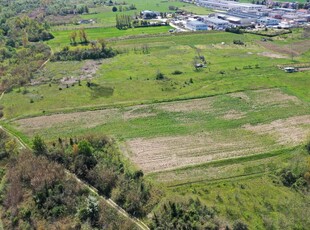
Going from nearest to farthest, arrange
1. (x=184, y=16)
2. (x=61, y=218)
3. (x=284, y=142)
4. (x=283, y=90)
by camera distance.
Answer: (x=61, y=218)
(x=284, y=142)
(x=283, y=90)
(x=184, y=16)

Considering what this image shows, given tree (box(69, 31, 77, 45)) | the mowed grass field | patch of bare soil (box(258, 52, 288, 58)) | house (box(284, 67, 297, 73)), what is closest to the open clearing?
the mowed grass field

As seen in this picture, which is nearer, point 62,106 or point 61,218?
point 61,218

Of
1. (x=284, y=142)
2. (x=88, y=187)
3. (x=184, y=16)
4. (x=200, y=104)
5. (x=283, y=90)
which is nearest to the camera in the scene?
(x=88, y=187)

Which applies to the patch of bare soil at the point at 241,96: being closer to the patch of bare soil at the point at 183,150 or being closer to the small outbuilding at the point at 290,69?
the patch of bare soil at the point at 183,150

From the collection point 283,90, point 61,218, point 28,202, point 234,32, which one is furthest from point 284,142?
point 234,32

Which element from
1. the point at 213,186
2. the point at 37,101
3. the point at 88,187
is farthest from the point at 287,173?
the point at 37,101

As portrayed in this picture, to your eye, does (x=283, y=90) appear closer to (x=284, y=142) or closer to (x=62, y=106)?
(x=284, y=142)

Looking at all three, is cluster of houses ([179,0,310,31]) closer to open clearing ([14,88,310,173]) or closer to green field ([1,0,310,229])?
green field ([1,0,310,229])
